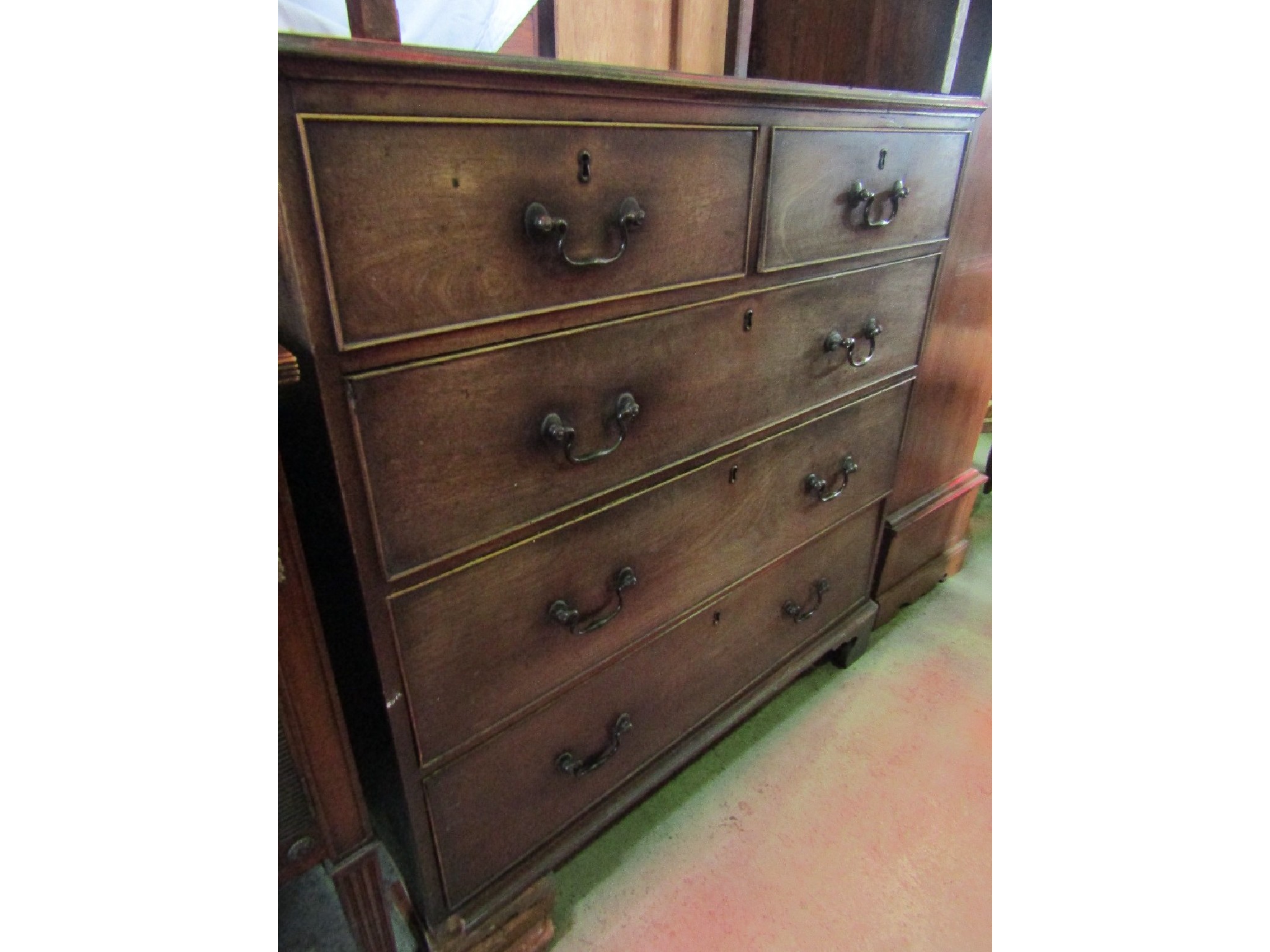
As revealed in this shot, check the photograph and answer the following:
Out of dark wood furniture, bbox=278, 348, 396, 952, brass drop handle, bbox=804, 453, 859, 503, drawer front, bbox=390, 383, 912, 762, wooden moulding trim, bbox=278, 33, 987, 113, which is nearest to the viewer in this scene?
wooden moulding trim, bbox=278, 33, 987, 113

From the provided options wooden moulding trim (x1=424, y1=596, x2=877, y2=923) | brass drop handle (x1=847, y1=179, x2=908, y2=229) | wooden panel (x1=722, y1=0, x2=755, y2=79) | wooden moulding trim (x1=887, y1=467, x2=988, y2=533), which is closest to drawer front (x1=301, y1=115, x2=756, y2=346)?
brass drop handle (x1=847, y1=179, x2=908, y2=229)

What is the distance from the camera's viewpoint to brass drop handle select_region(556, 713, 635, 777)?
837 mm

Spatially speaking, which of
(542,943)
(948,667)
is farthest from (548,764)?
(948,667)

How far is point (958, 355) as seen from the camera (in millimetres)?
1246

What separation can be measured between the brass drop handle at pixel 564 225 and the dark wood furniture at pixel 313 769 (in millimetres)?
212

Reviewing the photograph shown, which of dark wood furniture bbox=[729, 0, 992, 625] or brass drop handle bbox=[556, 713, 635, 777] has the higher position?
dark wood furniture bbox=[729, 0, 992, 625]

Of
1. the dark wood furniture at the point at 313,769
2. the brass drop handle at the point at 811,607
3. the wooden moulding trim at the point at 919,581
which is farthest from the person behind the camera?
the wooden moulding trim at the point at 919,581

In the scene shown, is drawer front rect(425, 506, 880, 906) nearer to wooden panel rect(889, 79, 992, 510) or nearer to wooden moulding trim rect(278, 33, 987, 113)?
wooden panel rect(889, 79, 992, 510)

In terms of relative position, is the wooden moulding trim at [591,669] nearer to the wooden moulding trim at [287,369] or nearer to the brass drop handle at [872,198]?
the wooden moulding trim at [287,369]

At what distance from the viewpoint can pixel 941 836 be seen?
42.3 inches

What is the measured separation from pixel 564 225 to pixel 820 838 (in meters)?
1.02

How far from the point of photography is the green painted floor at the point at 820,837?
95cm

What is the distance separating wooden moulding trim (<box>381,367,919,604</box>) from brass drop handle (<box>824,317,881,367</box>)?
6cm

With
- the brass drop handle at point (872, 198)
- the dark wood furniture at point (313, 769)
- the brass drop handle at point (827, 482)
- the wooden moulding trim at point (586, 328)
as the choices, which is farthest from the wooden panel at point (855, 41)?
the dark wood furniture at point (313, 769)
